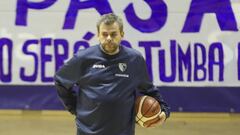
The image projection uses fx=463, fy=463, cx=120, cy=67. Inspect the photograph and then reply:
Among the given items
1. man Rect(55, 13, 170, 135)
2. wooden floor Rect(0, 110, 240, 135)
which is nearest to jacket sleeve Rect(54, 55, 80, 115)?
man Rect(55, 13, 170, 135)

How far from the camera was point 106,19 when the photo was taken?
8.22 ft

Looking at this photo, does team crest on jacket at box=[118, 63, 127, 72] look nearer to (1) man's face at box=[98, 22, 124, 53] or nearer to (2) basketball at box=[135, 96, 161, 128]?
(1) man's face at box=[98, 22, 124, 53]

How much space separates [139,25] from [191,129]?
118 centimetres

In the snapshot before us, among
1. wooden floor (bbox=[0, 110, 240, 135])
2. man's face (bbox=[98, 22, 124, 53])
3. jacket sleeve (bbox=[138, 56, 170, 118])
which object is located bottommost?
wooden floor (bbox=[0, 110, 240, 135])

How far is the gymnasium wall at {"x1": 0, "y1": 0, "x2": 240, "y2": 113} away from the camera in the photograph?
472 centimetres

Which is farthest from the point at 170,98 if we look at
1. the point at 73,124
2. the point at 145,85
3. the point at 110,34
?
the point at 110,34

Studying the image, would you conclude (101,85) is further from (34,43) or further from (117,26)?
(34,43)

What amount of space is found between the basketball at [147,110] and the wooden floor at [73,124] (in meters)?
1.89

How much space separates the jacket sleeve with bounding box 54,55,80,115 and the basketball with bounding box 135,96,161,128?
382mm

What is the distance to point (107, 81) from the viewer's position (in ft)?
8.36

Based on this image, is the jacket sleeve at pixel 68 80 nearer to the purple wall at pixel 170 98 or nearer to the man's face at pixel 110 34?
the man's face at pixel 110 34

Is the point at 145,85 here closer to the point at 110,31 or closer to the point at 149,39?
the point at 110,31

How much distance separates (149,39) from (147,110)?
213 cm

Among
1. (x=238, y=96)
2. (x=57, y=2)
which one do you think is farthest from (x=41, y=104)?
(x=238, y=96)
